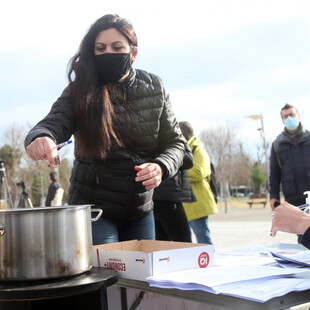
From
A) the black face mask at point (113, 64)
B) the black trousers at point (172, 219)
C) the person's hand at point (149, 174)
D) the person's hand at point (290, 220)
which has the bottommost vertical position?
the black trousers at point (172, 219)

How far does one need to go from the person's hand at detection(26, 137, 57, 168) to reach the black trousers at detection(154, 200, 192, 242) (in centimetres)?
255

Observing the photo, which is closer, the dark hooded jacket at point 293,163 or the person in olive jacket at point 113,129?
the person in olive jacket at point 113,129

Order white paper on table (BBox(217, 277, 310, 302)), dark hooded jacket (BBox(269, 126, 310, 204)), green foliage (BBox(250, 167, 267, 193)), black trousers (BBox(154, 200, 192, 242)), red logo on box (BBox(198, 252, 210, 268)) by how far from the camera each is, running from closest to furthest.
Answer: white paper on table (BBox(217, 277, 310, 302)) < red logo on box (BBox(198, 252, 210, 268)) < black trousers (BBox(154, 200, 192, 242)) < dark hooded jacket (BBox(269, 126, 310, 204)) < green foliage (BBox(250, 167, 267, 193))

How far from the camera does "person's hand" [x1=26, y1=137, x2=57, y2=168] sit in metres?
1.46

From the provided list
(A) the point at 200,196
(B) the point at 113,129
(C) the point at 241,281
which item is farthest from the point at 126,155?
(A) the point at 200,196

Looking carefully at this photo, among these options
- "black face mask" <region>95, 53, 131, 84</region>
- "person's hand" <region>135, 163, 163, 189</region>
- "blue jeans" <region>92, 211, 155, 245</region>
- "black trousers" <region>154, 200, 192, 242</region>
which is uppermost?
"black face mask" <region>95, 53, 131, 84</region>

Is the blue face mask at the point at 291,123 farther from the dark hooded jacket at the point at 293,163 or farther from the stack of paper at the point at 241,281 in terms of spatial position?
the stack of paper at the point at 241,281

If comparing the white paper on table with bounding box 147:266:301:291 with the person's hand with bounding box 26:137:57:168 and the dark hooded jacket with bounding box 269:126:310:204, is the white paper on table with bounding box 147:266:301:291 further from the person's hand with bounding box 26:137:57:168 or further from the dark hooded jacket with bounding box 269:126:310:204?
the dark hooded jacket with bounding box 269:126:310:204

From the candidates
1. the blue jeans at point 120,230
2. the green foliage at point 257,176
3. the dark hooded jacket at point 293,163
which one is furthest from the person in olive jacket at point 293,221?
the green foliage at point 257,176

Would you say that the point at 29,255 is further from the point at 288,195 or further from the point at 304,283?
the point at 288,195

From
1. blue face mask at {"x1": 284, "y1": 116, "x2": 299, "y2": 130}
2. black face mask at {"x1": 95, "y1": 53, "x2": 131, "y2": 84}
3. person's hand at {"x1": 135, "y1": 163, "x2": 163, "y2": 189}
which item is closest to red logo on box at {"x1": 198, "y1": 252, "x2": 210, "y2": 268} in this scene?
person's hand at {"x1": 135, "y1": 163, "x2": 163, "y2": 189}

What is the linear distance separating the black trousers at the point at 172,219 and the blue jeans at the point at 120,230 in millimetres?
1893

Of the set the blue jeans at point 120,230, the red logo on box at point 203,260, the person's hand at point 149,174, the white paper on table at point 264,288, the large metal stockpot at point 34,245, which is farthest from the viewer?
the blue jeans at point 120,230

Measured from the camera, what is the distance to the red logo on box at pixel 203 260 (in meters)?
1.44
